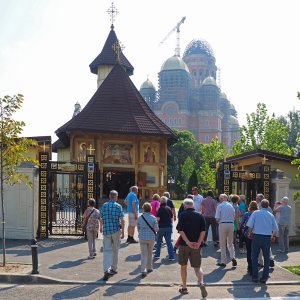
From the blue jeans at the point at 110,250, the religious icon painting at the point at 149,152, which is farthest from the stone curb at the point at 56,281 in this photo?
the religious icon painting at the point at 149,152

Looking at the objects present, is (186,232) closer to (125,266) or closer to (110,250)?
(110,250)

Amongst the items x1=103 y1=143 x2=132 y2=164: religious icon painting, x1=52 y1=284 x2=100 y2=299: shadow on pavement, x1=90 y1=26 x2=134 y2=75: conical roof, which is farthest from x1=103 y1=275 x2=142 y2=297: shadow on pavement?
x1=90 y1=26 x2=134 y2=75: conical roof

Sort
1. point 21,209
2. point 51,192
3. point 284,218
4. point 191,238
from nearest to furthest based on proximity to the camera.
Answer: point 191,238, point 284,218, point 21,209, point 51,192

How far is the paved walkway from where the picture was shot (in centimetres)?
1018

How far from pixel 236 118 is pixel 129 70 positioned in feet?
293

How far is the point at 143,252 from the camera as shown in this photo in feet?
34.4

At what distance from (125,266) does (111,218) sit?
5.42 ft

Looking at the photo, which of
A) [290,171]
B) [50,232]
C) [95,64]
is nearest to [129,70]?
[95,64]

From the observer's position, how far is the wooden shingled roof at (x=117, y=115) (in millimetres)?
33625

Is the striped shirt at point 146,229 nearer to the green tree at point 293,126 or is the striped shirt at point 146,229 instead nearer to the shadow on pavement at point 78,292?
the shadow on pavement at point 78,292

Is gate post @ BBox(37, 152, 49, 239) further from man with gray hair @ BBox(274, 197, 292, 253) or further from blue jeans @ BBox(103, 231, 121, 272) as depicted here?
man with gray hair @ BBox(274, 197, 292, 253)

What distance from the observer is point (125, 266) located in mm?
11477

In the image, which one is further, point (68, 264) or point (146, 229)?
point (68, 264)

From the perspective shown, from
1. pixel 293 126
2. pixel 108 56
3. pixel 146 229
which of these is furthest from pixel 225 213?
pixel 293 126
